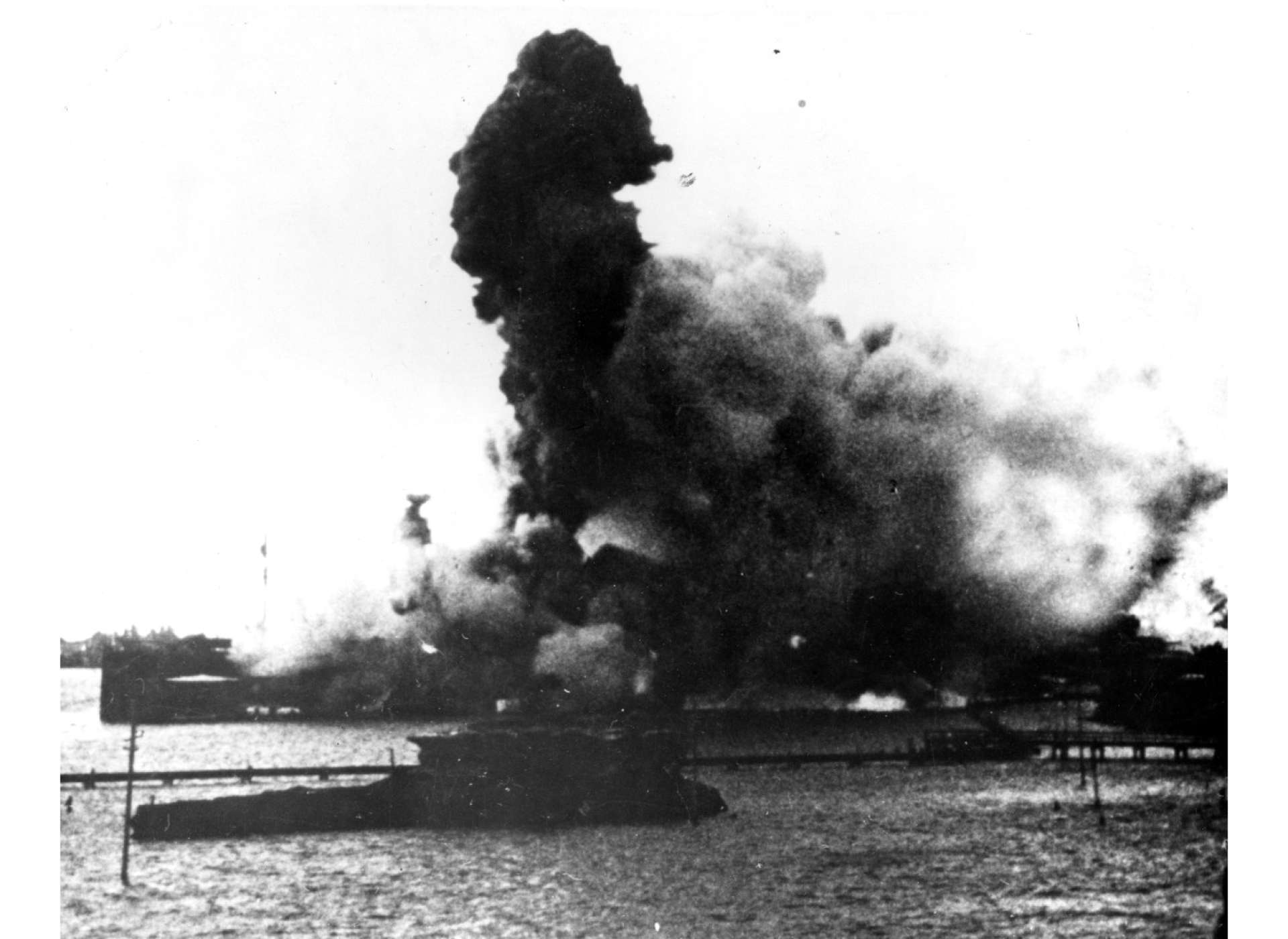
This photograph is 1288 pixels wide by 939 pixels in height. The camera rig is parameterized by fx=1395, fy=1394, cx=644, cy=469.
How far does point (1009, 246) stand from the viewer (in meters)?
7.98

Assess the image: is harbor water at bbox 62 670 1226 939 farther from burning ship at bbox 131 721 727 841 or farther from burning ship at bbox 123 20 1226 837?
burning ship at bbox 123 20 1226 837

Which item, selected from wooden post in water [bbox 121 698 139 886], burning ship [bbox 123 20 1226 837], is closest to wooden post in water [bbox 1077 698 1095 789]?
burning ship [bbox 123 20 1226 837]

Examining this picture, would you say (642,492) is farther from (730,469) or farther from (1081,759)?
(1081,759)

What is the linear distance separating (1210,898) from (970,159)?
448 cm

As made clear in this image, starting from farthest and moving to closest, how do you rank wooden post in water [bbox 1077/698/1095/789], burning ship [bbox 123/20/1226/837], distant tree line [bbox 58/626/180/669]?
1. wooden post in water [bbox 1077/698/1095/789]
2. burning ship [bbox 123/20/1226/837]
3. distant tree line [bbox 58/626/180/669]

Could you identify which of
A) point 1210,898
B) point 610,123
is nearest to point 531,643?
point 610,123

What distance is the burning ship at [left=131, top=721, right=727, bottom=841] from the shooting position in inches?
302

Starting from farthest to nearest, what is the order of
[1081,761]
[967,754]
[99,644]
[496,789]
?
[1081,761], [967,754], [496,789], [99,644]

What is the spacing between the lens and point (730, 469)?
25.6 ft

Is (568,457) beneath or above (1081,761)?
above

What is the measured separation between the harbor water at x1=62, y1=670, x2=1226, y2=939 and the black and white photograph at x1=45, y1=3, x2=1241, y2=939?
25 millimetres

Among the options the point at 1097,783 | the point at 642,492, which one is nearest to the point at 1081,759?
the point at 1097,783

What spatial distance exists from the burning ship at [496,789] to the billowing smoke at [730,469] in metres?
0.31

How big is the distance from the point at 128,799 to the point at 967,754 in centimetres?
465
